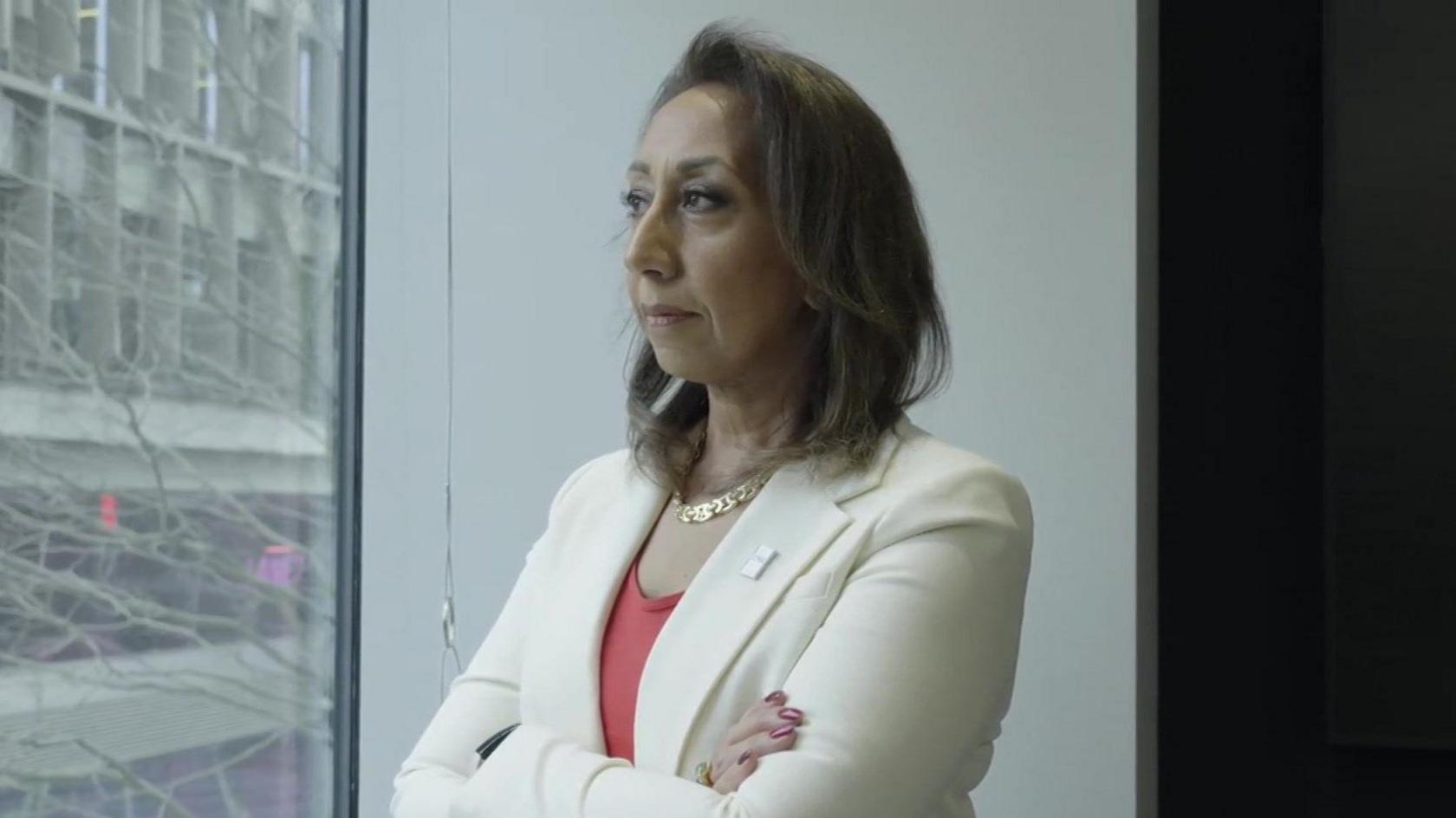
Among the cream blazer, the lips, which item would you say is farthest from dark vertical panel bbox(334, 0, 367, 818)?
the lips

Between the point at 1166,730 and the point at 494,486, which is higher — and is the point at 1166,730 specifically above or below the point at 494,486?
below

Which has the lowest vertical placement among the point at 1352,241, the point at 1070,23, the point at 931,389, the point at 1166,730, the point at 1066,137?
the point at 1166,730

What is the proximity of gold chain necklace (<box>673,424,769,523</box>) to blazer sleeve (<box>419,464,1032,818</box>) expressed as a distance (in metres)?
0.21

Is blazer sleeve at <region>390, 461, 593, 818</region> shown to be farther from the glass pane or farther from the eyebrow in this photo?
the glass pane

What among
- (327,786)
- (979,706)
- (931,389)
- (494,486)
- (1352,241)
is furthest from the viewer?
(327,786)

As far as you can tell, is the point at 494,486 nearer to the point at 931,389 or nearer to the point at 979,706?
the point at 931,389

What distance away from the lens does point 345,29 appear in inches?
137

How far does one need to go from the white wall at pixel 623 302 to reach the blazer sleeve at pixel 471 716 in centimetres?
71

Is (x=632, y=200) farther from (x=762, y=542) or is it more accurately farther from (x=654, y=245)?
(x=762, y=542)

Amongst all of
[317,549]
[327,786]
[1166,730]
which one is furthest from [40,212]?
[1166,730]

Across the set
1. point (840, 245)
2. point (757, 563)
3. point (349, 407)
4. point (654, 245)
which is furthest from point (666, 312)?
point (349, 407)

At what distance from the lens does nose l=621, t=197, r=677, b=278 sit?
1.94m

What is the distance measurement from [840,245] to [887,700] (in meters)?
0.54

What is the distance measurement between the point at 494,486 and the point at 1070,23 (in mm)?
1370
